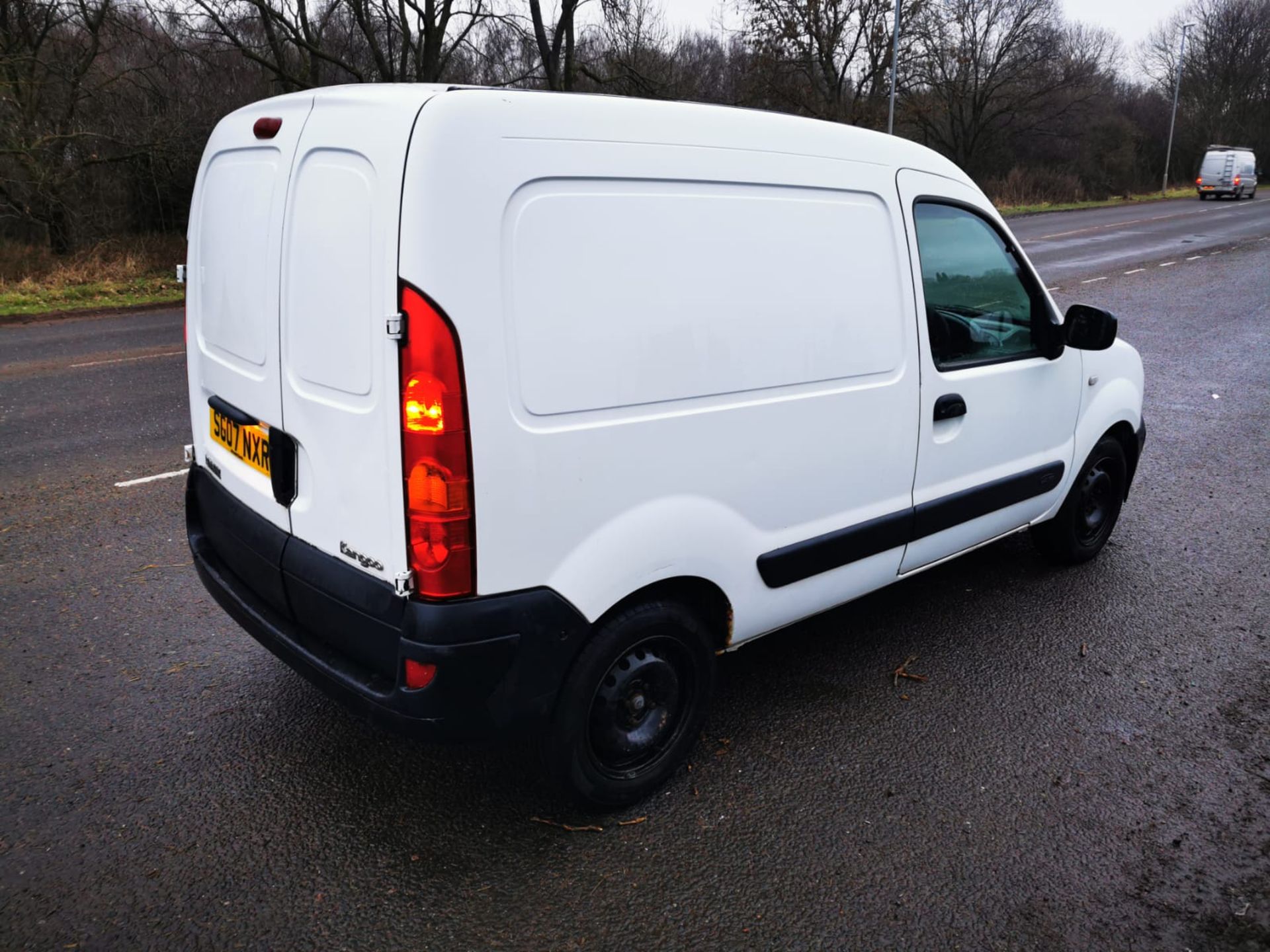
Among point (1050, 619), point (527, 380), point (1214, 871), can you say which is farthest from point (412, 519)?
point (1050, 619)

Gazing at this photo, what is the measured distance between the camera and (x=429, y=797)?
3008 mm

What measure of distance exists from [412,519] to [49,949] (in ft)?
4.58

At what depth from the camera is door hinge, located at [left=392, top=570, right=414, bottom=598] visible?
245cm

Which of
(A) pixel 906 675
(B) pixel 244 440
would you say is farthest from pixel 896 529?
(B) pixel 244 440

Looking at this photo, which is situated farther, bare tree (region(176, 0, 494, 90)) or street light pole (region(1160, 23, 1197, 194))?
street light pole (region(1160, 23, 1197, 194))

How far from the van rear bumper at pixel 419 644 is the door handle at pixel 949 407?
173 centimetres

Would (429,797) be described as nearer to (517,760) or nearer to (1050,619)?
(517,760)

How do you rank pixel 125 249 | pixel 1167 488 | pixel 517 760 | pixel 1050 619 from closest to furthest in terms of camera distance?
pixel 517 760, pixel 1050 619, pixel 1167 488, pixel 125 249

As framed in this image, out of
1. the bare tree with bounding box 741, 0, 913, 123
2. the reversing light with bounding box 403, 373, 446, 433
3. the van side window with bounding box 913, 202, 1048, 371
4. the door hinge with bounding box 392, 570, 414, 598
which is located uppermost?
the bare tree with bounding box 741, 0, 913, 123

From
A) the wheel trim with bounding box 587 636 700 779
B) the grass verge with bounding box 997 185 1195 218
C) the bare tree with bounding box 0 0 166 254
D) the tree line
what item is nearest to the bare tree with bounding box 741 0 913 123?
the tree line

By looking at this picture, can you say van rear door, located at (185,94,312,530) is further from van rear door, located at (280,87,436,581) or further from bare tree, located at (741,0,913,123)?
bare tree, located at (741,0,913,123)

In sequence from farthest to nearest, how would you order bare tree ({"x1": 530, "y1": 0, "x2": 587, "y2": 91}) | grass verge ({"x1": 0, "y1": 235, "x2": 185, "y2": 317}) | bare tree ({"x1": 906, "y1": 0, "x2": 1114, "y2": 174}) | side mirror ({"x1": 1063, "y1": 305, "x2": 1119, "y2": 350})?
1. bare tree ({"x1": 906, "y1": 0, "x2": 1114, "y2": 174})
2. bare tree ({"x1": 530, "y1": 0, "x2": 587, "y2": 91})
3. grass verge ({"x1": 0, "y1": 235, "x2": 185, "y2": 317})
4. side mirror ({"x1": 1063, "y1": 305, "x2": 1119, "y2": 350})

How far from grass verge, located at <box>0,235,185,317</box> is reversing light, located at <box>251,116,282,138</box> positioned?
12914 millimetres

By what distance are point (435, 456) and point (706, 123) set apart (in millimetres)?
1313
